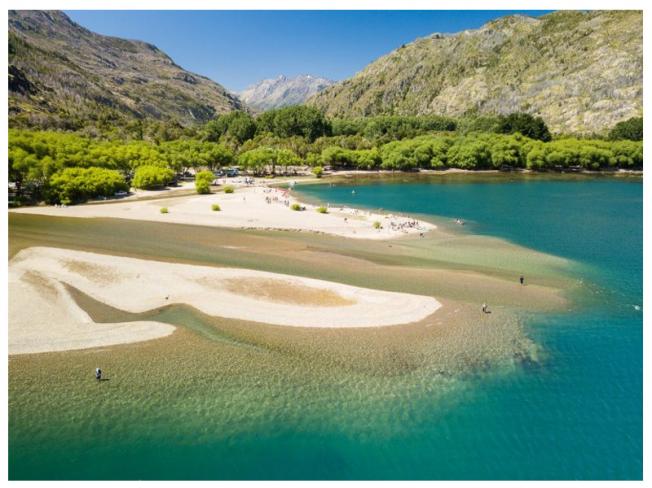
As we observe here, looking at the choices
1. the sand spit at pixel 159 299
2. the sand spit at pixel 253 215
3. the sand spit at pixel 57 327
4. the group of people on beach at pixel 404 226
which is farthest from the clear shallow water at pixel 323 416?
the sand spit at pixel 253 215

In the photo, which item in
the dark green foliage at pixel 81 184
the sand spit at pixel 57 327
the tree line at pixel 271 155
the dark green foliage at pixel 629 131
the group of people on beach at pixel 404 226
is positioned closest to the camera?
the sand spit at pixel 57 327

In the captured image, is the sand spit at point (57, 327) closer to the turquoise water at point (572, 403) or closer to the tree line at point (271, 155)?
the turquoise water at point (572, 403)

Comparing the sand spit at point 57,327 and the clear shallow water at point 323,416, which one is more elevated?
the sand spit at point 57,327

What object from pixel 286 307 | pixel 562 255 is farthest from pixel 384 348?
pixel 562 255

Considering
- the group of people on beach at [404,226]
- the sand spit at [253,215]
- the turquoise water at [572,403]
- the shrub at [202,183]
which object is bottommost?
the turquoise water at [572,403]

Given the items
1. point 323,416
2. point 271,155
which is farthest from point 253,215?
point 271,155

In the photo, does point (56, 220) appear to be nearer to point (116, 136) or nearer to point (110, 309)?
point (110, 309)

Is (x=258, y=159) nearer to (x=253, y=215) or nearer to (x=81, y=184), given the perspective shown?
(x=81, y=184)
